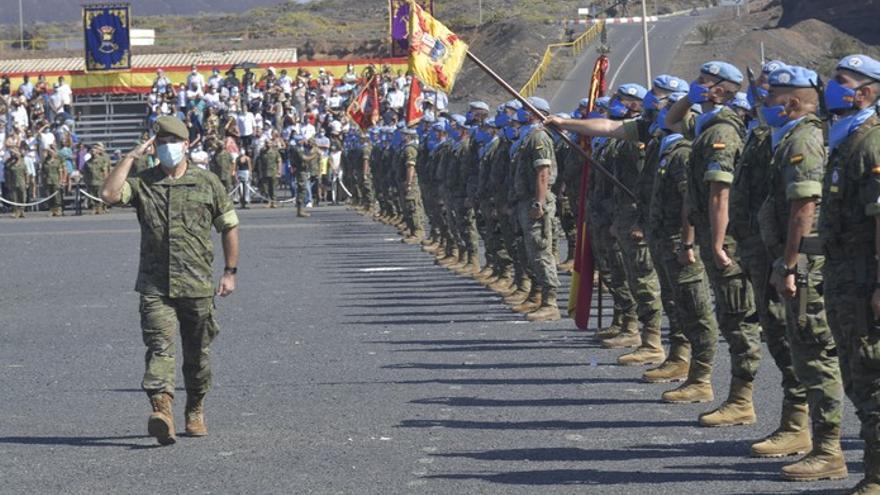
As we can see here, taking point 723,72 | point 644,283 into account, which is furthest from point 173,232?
point 644,283

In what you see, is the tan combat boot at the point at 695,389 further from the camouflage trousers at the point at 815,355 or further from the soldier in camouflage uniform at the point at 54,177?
the soldier in camouflage uniform at the point at 54,177

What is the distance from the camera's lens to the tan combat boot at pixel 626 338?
548 inches

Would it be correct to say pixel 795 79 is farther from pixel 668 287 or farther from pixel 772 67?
pixel 668 287

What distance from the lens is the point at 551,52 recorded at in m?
74.0

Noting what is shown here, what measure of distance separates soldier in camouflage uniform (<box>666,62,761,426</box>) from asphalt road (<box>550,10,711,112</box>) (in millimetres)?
46614

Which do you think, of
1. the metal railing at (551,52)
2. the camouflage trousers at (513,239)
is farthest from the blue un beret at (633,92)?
the metal railing at (551,52)

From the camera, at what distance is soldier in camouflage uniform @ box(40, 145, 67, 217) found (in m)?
45.9

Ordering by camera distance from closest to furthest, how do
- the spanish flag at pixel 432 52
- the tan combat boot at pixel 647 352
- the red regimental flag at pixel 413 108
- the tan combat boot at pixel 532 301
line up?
the tan combat boot at pixel 647 352, the spanish flag at pixel 432 52, the tan combat boot at pixel 532 301, the red regimental flag at pixel 413 108

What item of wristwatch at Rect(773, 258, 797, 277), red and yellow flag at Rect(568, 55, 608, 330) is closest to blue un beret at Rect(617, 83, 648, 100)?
red and yellow flag at Rect(568, 55, 608, 330)

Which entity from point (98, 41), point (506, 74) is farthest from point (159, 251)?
point (506, 74)

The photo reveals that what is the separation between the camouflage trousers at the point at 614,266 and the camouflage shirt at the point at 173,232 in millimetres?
5092

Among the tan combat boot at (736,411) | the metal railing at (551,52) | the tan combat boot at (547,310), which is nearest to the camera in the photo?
the tan combat boot at (736,411)

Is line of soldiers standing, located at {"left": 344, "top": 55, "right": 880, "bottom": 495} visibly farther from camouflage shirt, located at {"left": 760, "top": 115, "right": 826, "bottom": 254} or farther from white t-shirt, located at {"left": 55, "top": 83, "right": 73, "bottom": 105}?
white t-shirt, located at {"left": 55, "top": 83, "right": 73, "bottom": 105}

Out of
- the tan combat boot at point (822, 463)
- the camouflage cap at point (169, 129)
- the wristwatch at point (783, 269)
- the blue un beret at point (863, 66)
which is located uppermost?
the blue un beret at point (863, 66)
